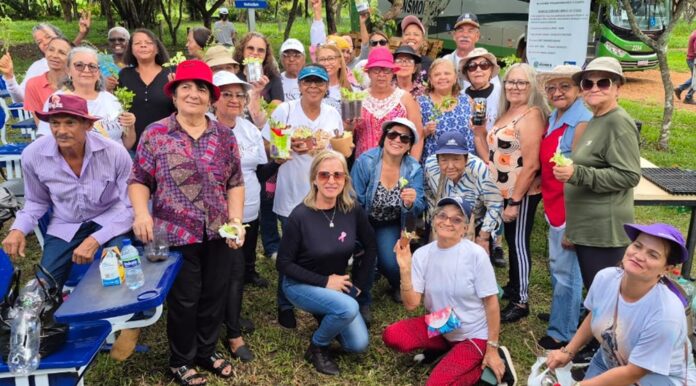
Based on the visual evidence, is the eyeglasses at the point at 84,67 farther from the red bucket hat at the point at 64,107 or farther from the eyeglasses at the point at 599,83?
the eyeglasses at the point at 599,83

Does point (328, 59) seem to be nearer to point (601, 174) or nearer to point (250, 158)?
point (250, 158)

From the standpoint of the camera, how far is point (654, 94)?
1525 centimetres

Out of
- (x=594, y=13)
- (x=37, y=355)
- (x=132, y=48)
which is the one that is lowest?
(x=37, y=355)

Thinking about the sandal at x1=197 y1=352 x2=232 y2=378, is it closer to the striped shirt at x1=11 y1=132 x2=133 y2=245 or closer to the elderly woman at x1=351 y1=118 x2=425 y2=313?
the striped shirt at x1=11 y1=132 x2=133 y2=245

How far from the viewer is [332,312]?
3881mm

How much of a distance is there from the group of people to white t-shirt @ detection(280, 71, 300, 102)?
0.49 m

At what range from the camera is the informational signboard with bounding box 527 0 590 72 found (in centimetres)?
598

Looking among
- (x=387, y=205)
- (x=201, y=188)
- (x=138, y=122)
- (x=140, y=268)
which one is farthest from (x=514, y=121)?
(x=138, y=122)

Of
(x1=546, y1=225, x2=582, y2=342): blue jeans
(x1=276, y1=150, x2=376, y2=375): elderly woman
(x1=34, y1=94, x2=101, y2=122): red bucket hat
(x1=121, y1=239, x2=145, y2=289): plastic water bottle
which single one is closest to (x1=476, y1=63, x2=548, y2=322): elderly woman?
(x1=546, y1=225, x2=582, y2=342): blue jeans

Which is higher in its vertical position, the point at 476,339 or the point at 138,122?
the point at 138,122

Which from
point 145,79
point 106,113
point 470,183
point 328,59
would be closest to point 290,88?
point 328,59

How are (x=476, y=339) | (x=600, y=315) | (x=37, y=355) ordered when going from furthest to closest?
1. (x=476, y=339)
2. (x=600, y=315)
3. (x=37, y=355)

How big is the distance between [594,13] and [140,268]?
51.2 feet

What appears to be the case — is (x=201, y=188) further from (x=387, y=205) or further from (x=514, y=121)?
(x=514, y=121)
